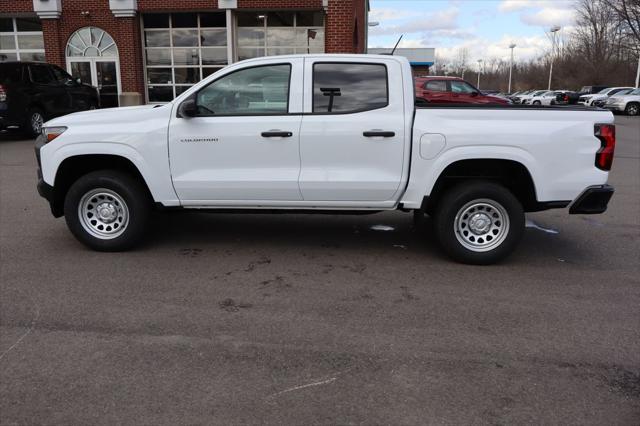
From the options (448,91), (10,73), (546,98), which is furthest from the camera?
(546,98)

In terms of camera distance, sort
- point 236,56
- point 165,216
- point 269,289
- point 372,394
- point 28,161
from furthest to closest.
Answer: point 236,56 → point 28,161 → point 165,216 → point 269,289 → point 372,394

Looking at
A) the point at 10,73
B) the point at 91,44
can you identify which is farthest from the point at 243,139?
the point at 91,44

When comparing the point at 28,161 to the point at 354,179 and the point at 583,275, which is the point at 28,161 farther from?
the point at 583,275

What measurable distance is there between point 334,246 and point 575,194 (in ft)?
8.02

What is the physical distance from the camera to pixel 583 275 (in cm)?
527

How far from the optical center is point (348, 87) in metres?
5.42

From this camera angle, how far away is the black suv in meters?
→ 14.5

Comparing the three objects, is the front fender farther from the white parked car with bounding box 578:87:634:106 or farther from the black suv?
the white parked car with bounding box 578:87:634:106

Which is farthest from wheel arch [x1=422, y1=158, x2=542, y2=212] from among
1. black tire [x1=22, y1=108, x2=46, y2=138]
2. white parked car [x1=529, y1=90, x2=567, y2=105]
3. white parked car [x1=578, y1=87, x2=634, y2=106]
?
white parked car [x1=529, y1=90, x2=567, y2=105]

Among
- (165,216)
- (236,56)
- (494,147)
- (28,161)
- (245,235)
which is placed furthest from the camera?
(236,56)

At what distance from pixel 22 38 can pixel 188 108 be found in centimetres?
2039

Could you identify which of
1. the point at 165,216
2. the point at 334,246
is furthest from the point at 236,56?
the point at 334,246

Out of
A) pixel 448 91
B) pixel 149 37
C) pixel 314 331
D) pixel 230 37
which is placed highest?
pixel 149 37

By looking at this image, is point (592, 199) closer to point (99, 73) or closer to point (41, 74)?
point (41, 74)
